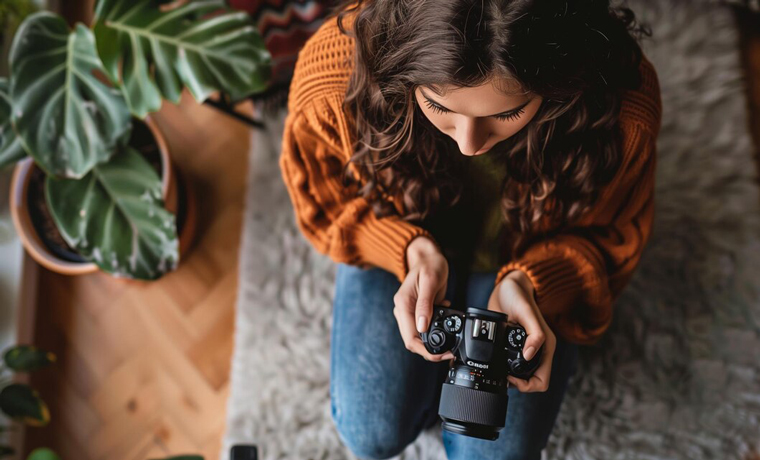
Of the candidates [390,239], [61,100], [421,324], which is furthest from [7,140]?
[421,324]

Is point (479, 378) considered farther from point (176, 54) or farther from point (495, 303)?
point (176, 54)

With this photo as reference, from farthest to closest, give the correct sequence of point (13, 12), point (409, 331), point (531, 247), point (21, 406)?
point (13, 12) < point (21, 406) < point (531, 247) < point (409, 331)

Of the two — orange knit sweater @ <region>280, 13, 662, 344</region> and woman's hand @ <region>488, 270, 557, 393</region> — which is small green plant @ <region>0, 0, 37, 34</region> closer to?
orange knit sweater @ <region>280, 13, 662, 344</region>

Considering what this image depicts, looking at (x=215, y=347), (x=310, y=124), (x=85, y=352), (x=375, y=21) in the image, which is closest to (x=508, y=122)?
(x=375, y=21)

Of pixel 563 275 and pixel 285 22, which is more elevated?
pixel 285 22

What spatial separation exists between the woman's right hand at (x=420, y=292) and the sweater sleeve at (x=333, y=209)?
0.06 feet

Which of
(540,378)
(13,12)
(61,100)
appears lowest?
(540,378)

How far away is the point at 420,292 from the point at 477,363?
0.42ft

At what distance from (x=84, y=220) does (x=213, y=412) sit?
19.1 inches

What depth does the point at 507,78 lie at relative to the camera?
572 mm

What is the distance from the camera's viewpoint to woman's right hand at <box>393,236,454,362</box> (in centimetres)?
76

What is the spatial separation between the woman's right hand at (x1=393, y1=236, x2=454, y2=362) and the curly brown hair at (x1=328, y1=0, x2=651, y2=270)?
5 cm

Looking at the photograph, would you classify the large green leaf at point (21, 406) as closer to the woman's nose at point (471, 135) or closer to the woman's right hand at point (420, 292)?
the woman's right hand at point (420, 292)

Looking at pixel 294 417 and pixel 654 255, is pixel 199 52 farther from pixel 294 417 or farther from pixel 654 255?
pixel 654 255
